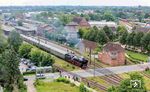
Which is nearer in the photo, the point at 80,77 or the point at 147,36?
the point at 80,77

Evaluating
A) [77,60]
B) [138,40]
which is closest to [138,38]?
[138,40]

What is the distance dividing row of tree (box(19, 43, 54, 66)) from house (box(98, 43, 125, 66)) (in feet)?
26.3

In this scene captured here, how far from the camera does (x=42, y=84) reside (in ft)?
116

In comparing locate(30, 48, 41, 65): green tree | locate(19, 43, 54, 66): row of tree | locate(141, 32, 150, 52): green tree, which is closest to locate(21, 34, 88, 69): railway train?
locate(19, 43, 54, 66): row of tree

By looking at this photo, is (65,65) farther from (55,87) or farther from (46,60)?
(55,87)

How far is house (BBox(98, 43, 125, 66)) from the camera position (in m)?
45.3

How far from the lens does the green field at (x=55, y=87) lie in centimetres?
3322

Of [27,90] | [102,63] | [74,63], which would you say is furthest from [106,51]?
[27,90]

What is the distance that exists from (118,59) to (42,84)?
47.4ft

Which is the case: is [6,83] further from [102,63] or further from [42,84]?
[102,63]

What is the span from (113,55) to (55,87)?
1366 centimetres

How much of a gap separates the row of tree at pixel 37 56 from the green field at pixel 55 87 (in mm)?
6668

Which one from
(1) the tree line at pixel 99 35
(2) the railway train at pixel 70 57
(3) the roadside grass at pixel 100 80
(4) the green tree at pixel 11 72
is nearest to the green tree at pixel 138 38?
(1) the tree line at pixel 99 35

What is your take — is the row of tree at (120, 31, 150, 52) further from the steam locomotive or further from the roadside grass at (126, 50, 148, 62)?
the steam locomotive
